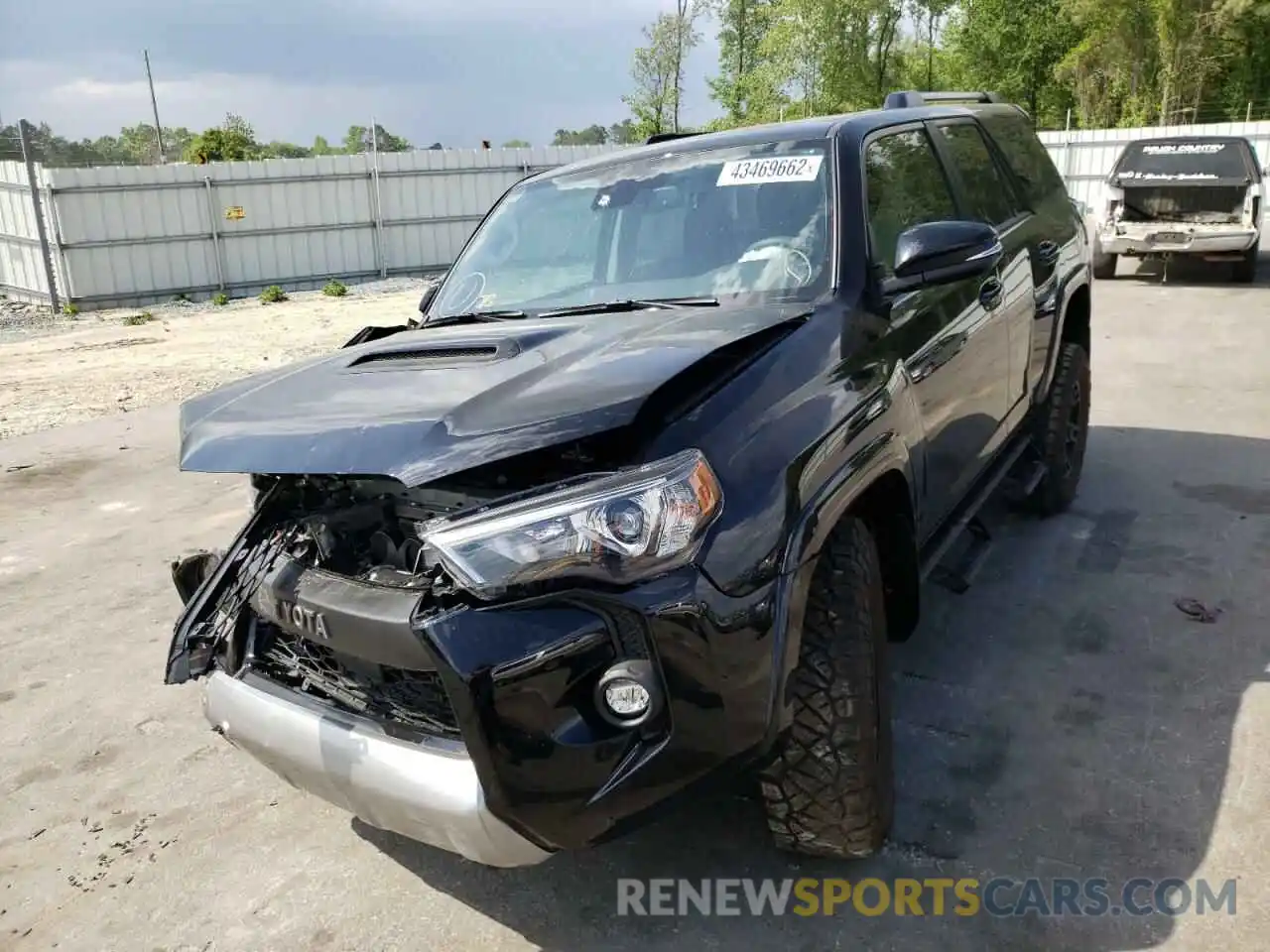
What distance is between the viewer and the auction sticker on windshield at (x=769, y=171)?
313 cm

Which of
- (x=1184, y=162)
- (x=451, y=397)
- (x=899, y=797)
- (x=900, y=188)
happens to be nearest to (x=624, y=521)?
(x=451, y=397)

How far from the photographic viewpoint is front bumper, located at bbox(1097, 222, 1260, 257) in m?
11.9

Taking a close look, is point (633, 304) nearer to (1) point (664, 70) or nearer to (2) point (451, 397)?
(2) point (451, 397)

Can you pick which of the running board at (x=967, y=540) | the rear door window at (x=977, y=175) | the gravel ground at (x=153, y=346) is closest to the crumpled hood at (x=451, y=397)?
the running board at (x=967, y=540)

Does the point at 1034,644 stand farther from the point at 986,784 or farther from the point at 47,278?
the point at 47,278

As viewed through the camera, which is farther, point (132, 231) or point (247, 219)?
point (247, 219)

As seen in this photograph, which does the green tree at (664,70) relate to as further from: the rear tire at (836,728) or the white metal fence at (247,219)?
the rear tire at (836,728)

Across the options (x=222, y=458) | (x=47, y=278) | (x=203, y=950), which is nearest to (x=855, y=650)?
(x=222, y=458)

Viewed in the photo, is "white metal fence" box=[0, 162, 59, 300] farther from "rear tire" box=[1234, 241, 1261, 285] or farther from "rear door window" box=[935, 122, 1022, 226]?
"rear tire" box=[1234, 241, 1261, 285]

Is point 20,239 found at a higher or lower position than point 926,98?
lower

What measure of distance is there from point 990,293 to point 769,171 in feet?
3.40

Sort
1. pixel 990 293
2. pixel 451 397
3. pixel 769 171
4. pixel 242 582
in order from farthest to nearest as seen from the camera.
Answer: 1. pixel 990 293
2. pixel 769 171
3. pixel 242 582
4. pixel 451 397

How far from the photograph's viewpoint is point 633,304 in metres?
2.99

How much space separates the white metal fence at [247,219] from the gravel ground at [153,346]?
62 centimetres
